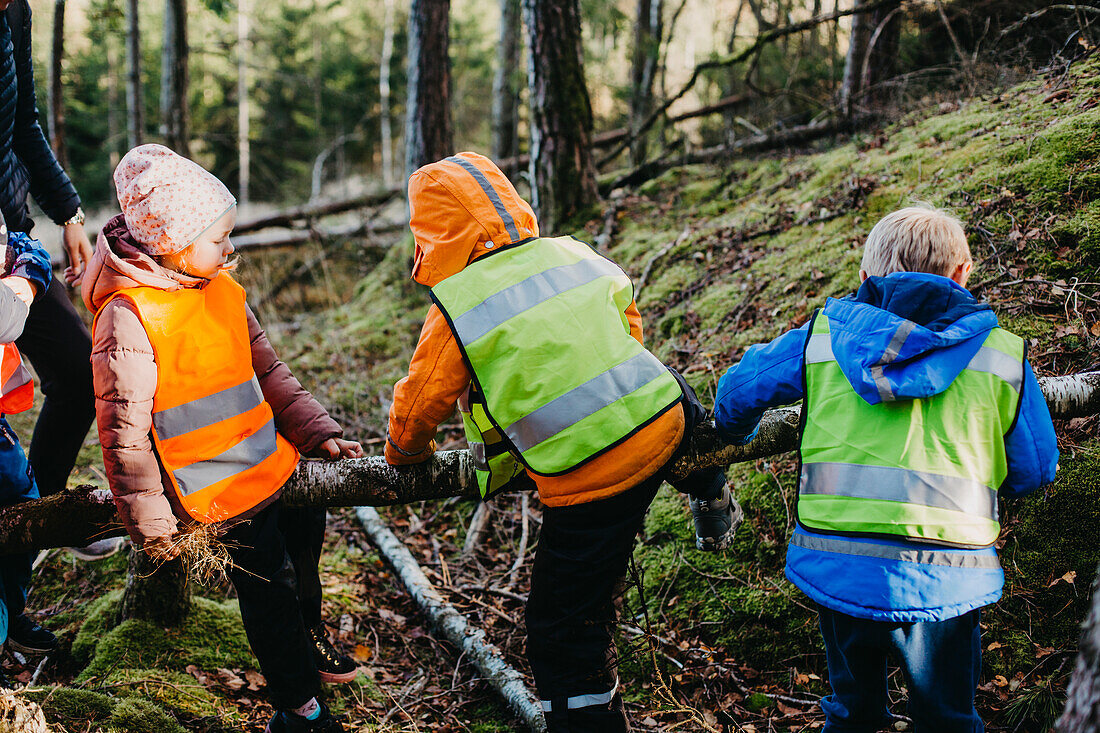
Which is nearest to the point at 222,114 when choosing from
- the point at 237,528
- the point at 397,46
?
the point at 397,46

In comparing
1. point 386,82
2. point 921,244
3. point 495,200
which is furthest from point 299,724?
point 386,82

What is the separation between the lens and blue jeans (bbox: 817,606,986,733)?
1.95 m

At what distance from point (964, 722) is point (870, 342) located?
120 cm

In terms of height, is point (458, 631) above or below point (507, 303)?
below

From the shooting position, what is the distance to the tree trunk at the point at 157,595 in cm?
310

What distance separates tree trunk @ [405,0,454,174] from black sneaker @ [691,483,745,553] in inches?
272

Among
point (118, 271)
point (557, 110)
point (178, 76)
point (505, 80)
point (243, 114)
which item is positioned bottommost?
point (118, 271)

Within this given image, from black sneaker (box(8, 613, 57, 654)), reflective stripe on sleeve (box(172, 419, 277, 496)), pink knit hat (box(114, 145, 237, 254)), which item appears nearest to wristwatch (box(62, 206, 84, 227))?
pink knit hat (box(114, 145, 237, 254))

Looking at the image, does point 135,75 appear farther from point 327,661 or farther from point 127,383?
point 327,661

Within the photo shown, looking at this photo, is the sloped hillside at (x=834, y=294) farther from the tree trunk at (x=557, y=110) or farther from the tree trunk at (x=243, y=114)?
the tree trunk at (x=243, y=114)

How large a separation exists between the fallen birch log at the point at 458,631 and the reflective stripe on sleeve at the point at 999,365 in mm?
2126

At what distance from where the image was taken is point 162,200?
2342 millimetres

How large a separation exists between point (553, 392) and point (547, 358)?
113 mm

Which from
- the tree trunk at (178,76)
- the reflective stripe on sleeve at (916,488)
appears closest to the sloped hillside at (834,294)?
the reflective stripe on sleeve at (916,488)
